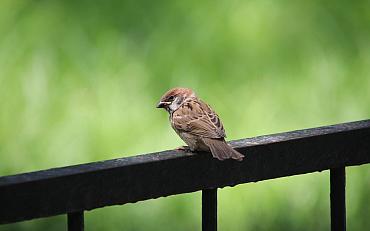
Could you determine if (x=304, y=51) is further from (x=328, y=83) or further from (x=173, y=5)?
(x=173, y=5)

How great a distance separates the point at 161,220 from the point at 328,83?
1.19m

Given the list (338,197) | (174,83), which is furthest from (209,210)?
(174,83)

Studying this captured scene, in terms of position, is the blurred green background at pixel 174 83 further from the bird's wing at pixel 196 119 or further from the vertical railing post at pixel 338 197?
the vertical railing post at pixel 338 197

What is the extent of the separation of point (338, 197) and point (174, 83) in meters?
2.98

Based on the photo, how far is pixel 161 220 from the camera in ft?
16.6

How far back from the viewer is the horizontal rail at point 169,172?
6.95 feet

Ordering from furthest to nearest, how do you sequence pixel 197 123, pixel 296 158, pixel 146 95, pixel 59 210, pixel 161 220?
1. pixel 146 95
2. pixel 161 220
3. pixel 197 123
4. pixel 296 158
5. pixel 59 210

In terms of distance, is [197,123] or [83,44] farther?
[83,44]

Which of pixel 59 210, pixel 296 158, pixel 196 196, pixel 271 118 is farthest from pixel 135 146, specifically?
pixel 59 210

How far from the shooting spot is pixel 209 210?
2.42 m

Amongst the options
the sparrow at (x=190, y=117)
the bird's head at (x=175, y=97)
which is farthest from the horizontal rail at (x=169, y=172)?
the bird's head at (x=175, y=97)

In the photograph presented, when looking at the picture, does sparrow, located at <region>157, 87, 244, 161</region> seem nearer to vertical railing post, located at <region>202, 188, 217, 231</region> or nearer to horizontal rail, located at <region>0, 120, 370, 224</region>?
horizontal rail, located at <region>0, 120, 370, 224</region>

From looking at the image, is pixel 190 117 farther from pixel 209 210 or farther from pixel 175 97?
pixel 209 210

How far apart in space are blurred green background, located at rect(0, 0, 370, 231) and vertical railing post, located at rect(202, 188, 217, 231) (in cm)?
262
